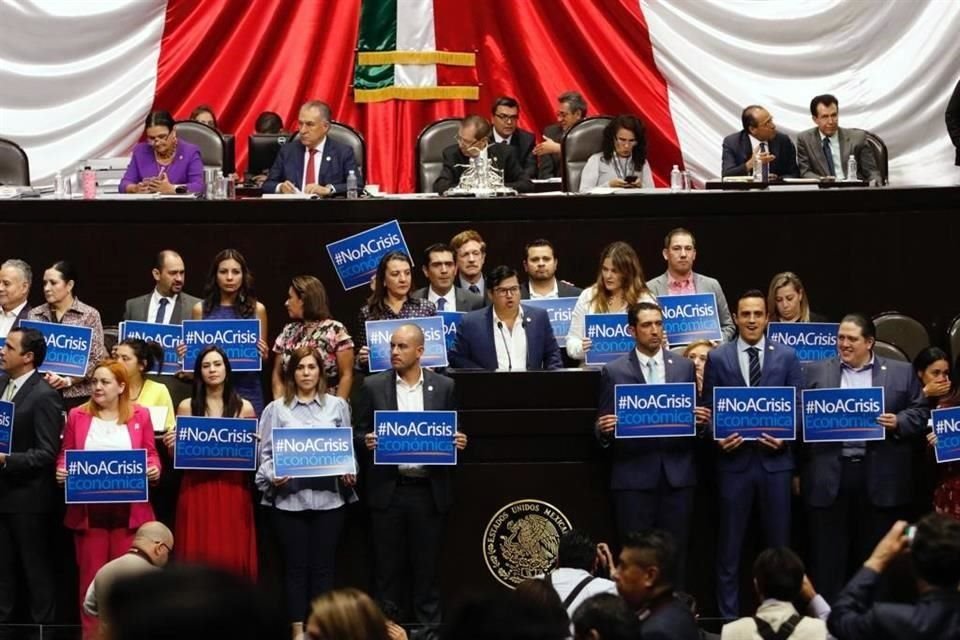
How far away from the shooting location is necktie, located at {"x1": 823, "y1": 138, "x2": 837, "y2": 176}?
40.2ft

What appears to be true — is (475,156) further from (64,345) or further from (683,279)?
(64,345)

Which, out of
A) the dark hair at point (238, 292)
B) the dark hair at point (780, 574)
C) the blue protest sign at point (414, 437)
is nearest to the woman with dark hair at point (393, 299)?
the dark hair at point (238, 292)

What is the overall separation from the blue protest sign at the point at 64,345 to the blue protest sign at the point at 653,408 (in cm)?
290

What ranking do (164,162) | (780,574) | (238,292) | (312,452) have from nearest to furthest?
(780,574)
(312,452)
(238,292)
(164,162)

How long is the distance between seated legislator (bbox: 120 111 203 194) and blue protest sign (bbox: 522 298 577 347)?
108 inches

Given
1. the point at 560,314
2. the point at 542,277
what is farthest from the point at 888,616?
the point at 542,277

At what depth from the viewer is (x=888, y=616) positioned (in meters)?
4.95

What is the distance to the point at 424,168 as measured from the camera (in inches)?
459

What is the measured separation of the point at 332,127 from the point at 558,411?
140 inches

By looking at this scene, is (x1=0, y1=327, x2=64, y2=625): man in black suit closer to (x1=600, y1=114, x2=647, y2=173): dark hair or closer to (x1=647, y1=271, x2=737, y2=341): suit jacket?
(x1=647, y1=271, x2=737, y2=341): suit jacket

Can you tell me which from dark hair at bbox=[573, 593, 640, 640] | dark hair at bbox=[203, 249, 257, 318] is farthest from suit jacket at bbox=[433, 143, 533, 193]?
dark hair at bbox=[573, 593, 640, 640]

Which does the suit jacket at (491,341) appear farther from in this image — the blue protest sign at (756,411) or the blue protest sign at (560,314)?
the blue protest sign at (756,411)

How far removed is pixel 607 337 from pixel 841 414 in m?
1.31

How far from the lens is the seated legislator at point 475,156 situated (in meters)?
11.0
